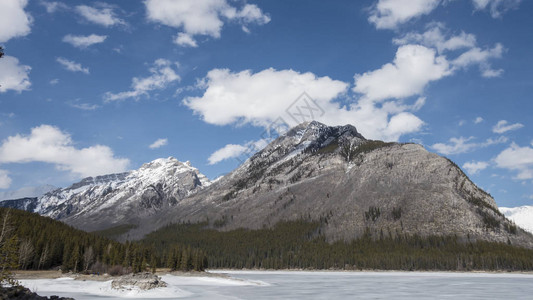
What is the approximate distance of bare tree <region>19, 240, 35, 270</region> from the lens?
96500 millimetres

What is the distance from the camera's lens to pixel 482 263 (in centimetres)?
17062

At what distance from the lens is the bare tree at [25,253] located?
317 ft

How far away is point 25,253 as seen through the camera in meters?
96.5

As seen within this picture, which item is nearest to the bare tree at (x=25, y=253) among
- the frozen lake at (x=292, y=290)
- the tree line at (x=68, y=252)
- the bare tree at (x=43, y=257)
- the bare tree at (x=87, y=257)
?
the tree line at (x=68, y=252)

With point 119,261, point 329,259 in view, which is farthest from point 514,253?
point 119,261

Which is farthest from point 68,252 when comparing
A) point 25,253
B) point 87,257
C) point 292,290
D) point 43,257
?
point 292,290

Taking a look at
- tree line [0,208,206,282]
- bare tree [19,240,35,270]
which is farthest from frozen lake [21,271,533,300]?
tree line [0,208,206,282]

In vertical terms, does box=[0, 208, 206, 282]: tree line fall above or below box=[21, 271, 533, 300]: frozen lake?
above

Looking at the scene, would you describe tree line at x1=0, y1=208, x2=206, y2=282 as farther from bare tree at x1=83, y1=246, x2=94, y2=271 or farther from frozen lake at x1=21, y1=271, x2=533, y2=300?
frozen lake at x1=21, y1=271, x2=533, y2=300

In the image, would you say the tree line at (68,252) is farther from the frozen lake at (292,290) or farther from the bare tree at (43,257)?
the frozen lake at (292,290)

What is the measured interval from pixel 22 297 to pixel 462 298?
2067 inches

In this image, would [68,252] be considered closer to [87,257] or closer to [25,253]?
[87,257]

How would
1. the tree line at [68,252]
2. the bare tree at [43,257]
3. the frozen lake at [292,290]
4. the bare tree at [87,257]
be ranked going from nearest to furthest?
1. the frozen lake at [292,290]
2. the tree line at [68,252]
3. the bare tree at [43,257]
4. the bare tree at [87,257]

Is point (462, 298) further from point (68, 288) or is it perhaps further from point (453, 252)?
point (453, 252)
